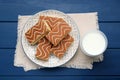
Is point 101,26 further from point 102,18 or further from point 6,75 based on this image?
point 6,75

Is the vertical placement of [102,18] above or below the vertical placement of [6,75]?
above

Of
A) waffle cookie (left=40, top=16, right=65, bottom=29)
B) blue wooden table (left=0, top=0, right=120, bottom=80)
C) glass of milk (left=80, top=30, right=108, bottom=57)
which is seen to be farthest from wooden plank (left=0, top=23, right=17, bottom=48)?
glass of milk (left=80, top=30, right=108, bottom=57)

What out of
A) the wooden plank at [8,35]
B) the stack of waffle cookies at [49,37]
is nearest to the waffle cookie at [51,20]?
the stack of waffle cookies at [49,37]

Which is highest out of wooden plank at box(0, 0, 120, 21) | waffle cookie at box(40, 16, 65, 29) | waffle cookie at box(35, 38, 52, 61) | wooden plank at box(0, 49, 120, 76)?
wooden plank at box(0, 0, 120, 21)

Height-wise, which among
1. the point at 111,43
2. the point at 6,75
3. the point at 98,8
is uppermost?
the point at 98,8

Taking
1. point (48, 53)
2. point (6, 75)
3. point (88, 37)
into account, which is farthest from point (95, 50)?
point (6, 75)

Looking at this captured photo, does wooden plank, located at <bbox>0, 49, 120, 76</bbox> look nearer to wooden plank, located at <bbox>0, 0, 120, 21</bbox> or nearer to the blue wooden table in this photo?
the blue wooden table

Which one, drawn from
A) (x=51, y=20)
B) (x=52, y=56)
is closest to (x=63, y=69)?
(x=52, y=56)

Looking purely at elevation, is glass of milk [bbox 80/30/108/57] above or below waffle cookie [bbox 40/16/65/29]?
below
